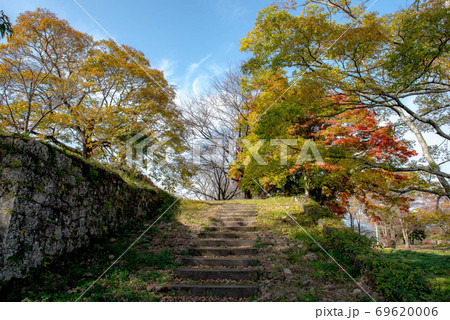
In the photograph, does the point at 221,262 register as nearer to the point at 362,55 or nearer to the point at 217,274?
the point at 217,274

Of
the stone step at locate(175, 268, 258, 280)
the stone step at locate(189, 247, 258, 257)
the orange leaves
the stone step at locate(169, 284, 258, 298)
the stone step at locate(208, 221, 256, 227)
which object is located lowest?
the stone step at locate(169, 284, 258, 298)

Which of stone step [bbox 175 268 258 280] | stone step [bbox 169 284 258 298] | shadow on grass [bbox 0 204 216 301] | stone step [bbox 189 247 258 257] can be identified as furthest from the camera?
stone step [bbox 189 247 258 257]

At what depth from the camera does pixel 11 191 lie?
11.4ft

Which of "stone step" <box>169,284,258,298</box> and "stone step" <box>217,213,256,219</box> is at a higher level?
"stone step" <box>217,213,256,219</box>

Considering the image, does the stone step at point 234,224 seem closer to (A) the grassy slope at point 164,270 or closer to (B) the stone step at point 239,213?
(A) the grassy slope at point 164,270

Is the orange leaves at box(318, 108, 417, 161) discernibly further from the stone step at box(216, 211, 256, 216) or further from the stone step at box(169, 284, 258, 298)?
the stone step at box(169, 284, 258, 298)

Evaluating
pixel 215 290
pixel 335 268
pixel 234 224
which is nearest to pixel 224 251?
pixel 215 290

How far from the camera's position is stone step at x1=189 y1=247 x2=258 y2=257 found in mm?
5438

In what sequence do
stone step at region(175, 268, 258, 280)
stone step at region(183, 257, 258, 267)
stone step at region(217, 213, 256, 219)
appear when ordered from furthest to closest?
stone step at region(217, 213, 256, 219)
stone step at region(183, 257, 258, 267)
stone step at region(175, 268, 258, 280)

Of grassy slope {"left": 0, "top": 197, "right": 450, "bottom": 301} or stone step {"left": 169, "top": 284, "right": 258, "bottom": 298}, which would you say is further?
stone step {"left": 169, "top": 284, "right": 258, "bottom": 298}

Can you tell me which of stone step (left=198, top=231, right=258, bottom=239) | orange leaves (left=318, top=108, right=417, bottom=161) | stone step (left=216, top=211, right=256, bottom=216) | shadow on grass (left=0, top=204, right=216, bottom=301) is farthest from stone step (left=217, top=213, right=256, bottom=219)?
orange leaves (left=318, top=108, right=417, bottom=161)

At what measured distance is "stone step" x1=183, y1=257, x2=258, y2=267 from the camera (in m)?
4.88

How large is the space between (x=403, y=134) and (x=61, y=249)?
10.6m

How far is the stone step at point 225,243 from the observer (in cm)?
597
